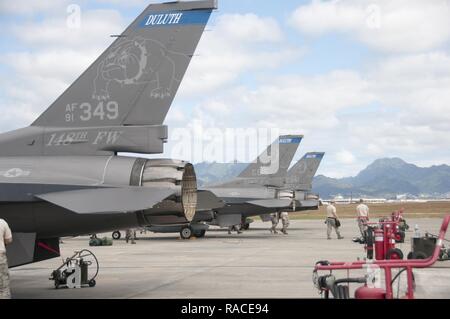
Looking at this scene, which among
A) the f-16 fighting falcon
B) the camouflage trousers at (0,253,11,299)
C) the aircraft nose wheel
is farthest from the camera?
the f-16 fighting falcon

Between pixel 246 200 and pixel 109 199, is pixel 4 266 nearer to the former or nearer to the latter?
pixel 109 199

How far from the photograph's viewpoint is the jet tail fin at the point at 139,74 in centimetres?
995

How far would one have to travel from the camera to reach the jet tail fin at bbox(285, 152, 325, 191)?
4206cm

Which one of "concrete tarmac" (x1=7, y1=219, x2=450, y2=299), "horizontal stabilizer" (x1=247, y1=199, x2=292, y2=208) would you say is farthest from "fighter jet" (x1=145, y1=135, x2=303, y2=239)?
"concrete tarmac" (x1=7, y1=219, x2=450, y2=299)

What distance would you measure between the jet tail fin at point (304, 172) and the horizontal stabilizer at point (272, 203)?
1114 centimetres

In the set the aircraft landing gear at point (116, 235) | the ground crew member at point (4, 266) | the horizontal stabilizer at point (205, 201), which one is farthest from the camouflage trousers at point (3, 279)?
the aircraft landing gear at point (116, 235)

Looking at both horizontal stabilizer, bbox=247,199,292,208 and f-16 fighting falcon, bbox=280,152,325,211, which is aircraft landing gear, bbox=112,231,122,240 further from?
f-16 fighting falcon, bbox=280,152,325,211

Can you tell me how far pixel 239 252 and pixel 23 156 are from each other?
11.1 metres

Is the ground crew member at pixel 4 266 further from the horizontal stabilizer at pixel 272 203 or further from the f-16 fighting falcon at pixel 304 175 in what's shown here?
the f-16 fighting falcon at pixel 304 175

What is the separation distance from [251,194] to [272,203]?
48.7 inches

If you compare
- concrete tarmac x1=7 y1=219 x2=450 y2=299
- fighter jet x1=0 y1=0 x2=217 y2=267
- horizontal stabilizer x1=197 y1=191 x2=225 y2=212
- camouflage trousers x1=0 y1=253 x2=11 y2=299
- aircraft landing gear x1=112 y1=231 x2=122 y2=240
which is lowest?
concrete tarmac x1=7 y1=219 x2=450 y2=299

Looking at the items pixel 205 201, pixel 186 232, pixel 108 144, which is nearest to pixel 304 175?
pixel 186 232

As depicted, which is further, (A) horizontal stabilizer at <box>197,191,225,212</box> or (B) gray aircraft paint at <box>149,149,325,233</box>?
(B) gray aircraft paint at <box>149,149,325,233</box>
